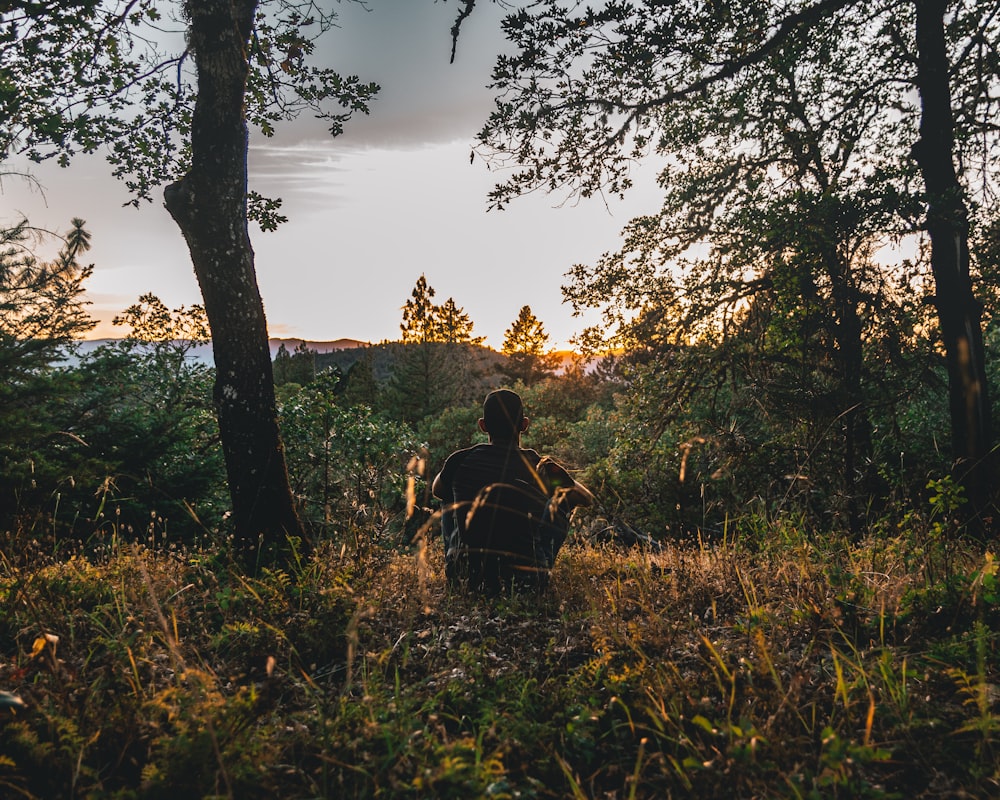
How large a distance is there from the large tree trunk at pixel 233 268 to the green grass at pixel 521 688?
957mm

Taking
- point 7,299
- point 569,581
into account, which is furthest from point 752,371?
point 7,299

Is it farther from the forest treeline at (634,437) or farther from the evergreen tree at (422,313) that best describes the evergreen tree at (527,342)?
the forest treeline at (634,437)

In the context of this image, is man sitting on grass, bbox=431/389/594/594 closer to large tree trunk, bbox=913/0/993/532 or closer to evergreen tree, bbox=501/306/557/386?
large tree trunk, bbox=913/0/993/532

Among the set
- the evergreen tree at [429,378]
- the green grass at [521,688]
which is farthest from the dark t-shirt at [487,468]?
the evergreen tree at [429,378]

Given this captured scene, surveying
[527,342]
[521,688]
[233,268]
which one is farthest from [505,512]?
[527,342]

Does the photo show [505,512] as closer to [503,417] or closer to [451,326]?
[503,417]

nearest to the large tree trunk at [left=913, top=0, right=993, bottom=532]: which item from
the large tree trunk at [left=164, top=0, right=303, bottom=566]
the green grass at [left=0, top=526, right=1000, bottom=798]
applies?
the green grass at [left=0, top=526, right=1000, bottom=798]

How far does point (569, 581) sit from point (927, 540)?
2909 millimetres

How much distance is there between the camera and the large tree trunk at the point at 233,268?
4.82 metres

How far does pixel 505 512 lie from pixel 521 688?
1.76 meters

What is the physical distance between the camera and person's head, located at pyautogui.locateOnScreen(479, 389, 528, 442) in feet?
14.8

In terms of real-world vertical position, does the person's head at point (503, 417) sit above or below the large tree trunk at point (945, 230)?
below

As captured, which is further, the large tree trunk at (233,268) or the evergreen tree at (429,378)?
the evergreen tree at (429,378)

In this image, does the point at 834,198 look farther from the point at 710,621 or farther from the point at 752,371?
the point at 710,621
